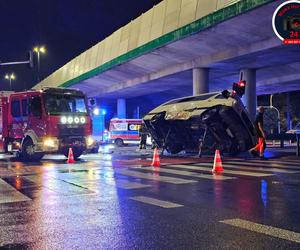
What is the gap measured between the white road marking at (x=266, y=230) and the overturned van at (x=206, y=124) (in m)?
10.6

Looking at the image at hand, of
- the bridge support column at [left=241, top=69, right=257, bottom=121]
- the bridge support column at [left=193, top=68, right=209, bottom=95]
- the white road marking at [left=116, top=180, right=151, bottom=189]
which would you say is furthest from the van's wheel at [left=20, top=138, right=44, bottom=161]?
the bridge support column at [left=241, top=69, right=257, bottom=121]

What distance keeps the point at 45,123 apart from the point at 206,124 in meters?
6.25

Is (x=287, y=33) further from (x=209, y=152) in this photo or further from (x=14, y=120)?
(x=14, y=120)

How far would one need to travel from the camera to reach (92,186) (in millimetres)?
10305

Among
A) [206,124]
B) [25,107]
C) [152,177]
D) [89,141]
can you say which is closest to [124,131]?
[89,141]

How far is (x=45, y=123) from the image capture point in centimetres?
1819

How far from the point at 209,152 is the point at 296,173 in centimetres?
704

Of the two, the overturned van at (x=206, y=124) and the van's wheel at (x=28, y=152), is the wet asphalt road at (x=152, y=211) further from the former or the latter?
the van's wheel at (x=28, y=152)

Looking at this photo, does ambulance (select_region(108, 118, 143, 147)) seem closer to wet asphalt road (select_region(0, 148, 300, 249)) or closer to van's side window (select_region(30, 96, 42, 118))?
van's side window (select_region(30, 96, 42, 118))

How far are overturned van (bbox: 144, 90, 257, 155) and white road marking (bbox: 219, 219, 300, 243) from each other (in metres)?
10.6

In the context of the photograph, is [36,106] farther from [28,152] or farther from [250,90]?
[250,90]

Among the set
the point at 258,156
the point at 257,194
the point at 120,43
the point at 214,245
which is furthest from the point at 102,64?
the point at 214,245

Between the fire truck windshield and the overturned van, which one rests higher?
the fire truck windshield

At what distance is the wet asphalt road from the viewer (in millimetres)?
5508
